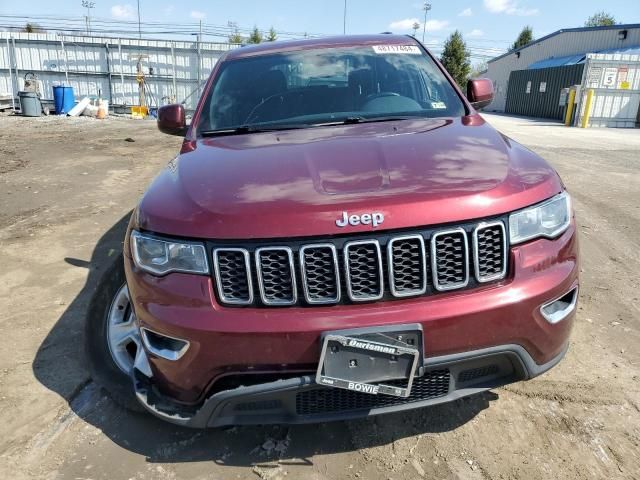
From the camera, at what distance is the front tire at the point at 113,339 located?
261cm

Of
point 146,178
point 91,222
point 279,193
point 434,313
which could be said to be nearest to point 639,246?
point 434,313

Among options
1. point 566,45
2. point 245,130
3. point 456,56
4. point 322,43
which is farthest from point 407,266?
point 456,56

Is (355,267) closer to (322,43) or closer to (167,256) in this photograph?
(167,256)

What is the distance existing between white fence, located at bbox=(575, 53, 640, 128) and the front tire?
75.5 ft

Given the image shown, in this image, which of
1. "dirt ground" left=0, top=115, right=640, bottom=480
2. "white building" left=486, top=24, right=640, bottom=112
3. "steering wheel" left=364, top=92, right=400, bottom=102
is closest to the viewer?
"dirt ground" left=0, top=115, right=640, bottom=480

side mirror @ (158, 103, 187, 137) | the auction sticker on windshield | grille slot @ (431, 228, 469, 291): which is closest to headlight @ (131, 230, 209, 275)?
grille slot @ (431, 228, 469, 291)

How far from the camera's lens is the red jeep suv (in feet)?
6.04

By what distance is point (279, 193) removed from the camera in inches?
77.4

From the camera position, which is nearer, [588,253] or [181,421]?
[181,421]

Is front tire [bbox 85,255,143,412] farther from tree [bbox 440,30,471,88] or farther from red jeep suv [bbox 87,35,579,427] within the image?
tree [bbox 440,30,471,88]

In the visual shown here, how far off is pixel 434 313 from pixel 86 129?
16659mm

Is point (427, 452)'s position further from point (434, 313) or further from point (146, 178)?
point (146, 178)

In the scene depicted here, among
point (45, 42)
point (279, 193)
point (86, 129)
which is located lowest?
point (86, 129)

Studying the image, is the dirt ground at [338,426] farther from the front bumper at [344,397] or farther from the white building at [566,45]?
the white building at [566,45]
